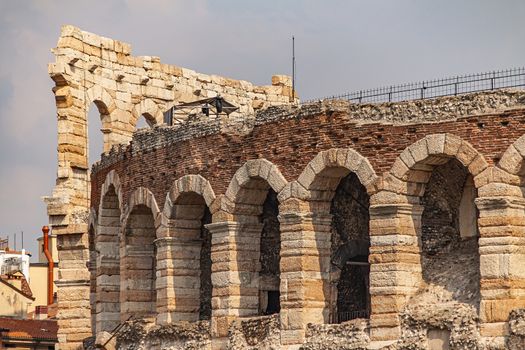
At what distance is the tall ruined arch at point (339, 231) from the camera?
135ft

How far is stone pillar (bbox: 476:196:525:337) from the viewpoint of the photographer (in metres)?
37.2


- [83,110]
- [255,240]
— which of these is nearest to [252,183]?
[255,240]

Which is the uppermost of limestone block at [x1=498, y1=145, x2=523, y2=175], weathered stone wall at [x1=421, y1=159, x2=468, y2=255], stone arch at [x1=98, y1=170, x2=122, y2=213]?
stone arch at [x1=98, y1=170, x2=122, y2=213]

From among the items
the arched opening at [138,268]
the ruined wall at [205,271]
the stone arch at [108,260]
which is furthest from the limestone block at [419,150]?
the stone arch at [108,260]

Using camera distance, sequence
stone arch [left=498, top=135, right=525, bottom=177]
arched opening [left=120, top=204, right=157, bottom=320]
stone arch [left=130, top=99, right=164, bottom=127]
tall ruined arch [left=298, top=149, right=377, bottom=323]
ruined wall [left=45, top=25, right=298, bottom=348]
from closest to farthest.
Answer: stone arch [left=498, top=135, right=525, bottom=177] < tall ruined arch [left=298, top=149, right=377, bottom=323] < arched opening [left=120, top=204, right=157, bottom=320] < ruined wall [left=45, top=25, right=298, bottom=348] < stone arch [left=130, top=99, right=164, bottom=127]

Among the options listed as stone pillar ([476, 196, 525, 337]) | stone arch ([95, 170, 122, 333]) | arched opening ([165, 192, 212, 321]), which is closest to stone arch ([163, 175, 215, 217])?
arched opening ([165, 192, 212, 321])

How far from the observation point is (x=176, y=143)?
45625 mm

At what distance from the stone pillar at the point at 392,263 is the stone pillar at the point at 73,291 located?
1654 centimetres

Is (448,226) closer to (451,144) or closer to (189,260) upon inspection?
(451,144)

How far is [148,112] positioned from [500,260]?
21278mm

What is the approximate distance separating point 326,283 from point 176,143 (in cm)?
662

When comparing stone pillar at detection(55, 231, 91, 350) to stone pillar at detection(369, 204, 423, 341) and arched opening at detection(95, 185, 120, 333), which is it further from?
stone pillar at detection(369, 204, 423, 341)

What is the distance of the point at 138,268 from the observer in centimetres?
4794

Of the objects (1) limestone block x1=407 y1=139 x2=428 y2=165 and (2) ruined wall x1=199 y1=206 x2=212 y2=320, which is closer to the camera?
(1) limestone block x1=407 y1=139 x2=428 y2=165
